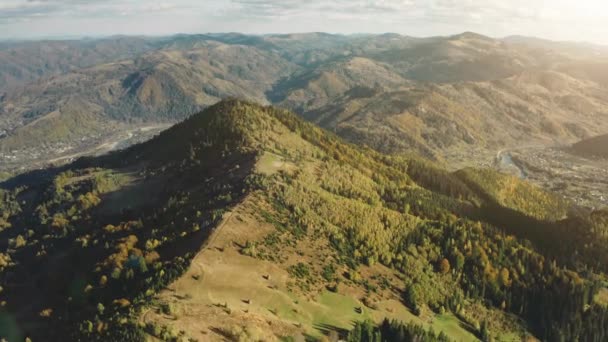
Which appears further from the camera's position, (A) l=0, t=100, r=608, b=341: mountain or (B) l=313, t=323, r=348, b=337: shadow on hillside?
(B) l=313, t=323, r=348, b=337: shadow on hillside

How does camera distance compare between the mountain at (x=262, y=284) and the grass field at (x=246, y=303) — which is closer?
the grass field at (x=246, y=303)

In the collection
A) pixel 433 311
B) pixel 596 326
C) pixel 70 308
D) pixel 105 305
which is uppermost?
pixel 105 305

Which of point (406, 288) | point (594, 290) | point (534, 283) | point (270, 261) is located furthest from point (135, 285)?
point (594, 290)

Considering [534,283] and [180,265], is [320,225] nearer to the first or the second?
[180,265]

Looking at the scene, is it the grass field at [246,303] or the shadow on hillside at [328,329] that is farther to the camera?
the shadow on hillside at [328,329]

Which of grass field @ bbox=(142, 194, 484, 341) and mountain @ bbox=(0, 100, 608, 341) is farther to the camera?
mountain @ bbox=(0, 100, 608, 341)

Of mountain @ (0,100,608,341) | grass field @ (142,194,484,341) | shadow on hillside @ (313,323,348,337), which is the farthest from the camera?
shadow on hillside @ (313,323,348,337)

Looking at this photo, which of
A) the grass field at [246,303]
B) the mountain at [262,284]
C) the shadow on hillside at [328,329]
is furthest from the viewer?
the shadow on hillside at [328,329]

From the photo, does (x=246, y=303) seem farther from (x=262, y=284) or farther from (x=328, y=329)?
(x=328, y=329)

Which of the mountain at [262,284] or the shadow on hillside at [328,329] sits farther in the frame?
the shadow on hillside at [328,329]

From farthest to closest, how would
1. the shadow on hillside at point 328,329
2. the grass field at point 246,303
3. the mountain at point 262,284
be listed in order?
the shadow on hillside at point 328,329
the mountain at point 262,284
the grass field at point 246,303

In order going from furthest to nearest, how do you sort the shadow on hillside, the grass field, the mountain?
the shadow on hillside, the mountain, the grass field
